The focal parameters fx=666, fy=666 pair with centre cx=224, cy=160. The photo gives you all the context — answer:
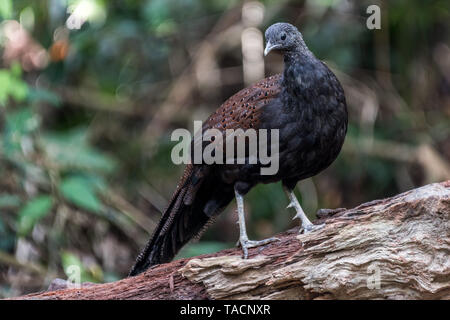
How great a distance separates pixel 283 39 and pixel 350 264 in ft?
5.20

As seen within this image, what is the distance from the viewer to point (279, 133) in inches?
170

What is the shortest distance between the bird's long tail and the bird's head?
1038 mm

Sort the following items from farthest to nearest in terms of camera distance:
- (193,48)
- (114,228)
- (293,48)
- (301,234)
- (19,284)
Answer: (193,48) → (114,228) → (19,284) → (293,48) → (301,234)

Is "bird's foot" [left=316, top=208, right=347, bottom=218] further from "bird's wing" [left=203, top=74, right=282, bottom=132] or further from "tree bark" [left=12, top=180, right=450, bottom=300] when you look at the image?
"bird's wing" [left=203, top=74, right=282, bottom=132]

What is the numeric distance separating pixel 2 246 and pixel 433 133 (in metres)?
5.02

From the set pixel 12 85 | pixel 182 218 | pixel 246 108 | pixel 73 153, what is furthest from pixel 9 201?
pixel 246 108

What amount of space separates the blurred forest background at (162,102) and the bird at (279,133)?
159 cm

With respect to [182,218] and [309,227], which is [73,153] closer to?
[182,218]

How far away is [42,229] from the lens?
6762 millimetres

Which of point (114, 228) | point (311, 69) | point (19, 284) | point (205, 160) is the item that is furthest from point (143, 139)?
point (311, 69)

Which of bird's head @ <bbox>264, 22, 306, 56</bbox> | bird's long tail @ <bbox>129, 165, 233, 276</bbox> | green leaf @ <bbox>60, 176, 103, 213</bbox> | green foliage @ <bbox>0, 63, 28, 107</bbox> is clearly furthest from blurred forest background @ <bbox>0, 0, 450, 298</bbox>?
bird's head @ <bbox>264, 22, 306, 56</bbox>

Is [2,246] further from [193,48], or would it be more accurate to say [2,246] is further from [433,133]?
[433,133]

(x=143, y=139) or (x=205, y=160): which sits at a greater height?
(x=143, y=139)

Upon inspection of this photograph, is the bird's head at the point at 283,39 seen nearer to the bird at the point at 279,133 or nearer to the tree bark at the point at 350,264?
the bird at the point at 279,133
